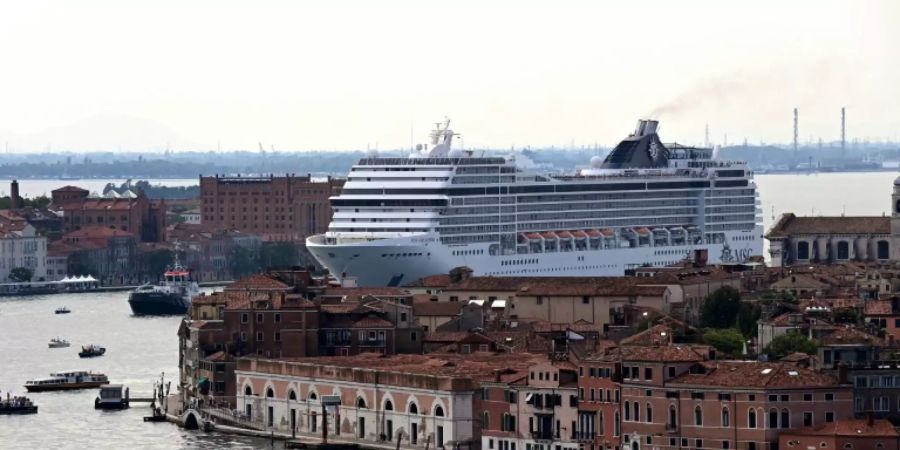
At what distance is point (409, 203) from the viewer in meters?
81.6

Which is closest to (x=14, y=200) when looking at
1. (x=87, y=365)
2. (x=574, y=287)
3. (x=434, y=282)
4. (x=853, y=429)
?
(x=434, y=282)

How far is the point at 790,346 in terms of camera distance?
165 ft

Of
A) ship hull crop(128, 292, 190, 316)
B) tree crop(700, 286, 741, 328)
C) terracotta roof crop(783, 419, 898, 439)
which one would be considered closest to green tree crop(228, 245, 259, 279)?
ship hull crop(128, 292, 190, 316)

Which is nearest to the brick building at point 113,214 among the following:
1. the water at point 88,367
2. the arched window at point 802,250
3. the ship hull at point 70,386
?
the water at point 88,367

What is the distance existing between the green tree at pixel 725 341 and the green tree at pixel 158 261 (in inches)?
2663

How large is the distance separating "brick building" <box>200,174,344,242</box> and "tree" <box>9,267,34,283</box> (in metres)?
20.0

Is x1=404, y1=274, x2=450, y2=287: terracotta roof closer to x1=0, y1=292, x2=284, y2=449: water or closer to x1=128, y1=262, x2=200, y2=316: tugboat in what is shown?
x1=0, y1=292, x2=284, y2=449: water

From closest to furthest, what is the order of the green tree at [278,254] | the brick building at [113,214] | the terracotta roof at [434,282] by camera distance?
the terracotta roof at [434,282] < the green tree at [278,254] < the brick building at [113,214]

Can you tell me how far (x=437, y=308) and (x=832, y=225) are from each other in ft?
97.0

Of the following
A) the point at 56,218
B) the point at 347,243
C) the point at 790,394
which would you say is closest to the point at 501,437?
the point at 790,394

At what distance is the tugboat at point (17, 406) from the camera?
56219mm

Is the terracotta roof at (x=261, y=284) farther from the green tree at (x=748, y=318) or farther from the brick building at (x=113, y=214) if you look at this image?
the brick building at (x=113, y=214)

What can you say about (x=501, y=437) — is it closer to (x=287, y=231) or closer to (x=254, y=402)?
(x=254, y=402)

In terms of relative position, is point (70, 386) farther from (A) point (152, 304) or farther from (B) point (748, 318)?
(A) point (152, 304)
